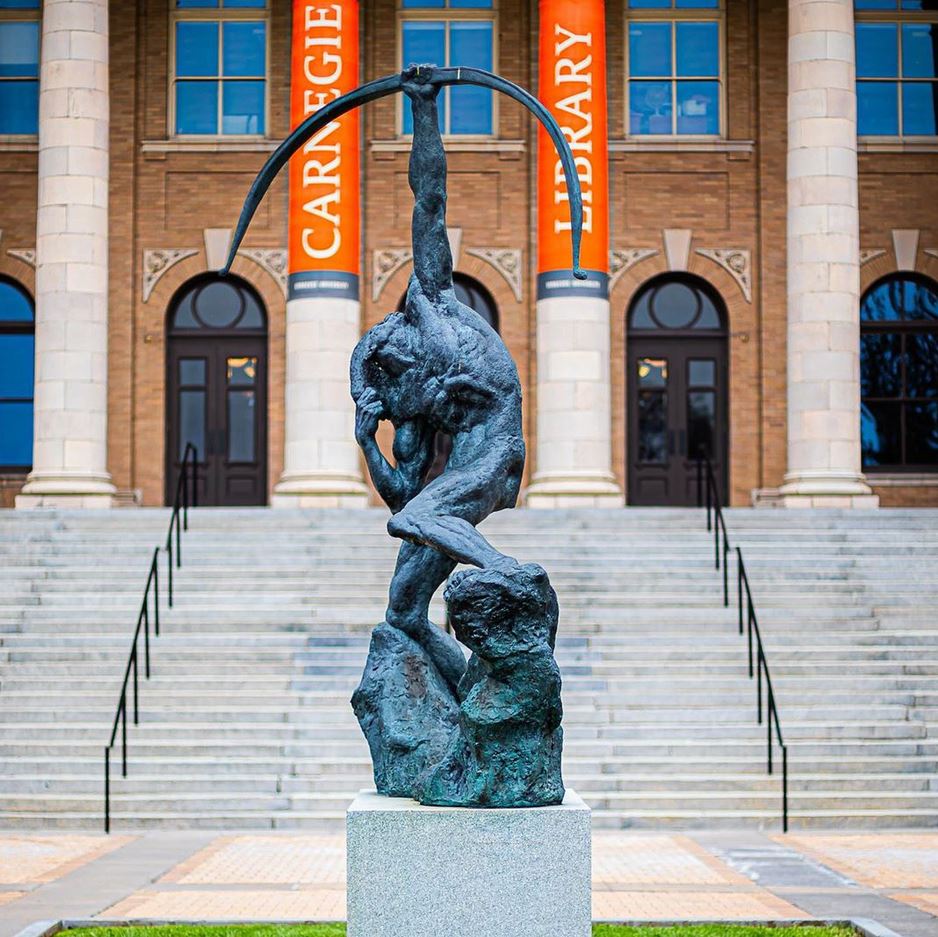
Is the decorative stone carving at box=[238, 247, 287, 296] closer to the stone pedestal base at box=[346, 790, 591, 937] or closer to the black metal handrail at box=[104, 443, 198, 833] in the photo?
the black metal handrail at box=[104, 443, 198, 833]

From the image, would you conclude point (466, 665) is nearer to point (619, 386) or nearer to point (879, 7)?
point (619, 386)

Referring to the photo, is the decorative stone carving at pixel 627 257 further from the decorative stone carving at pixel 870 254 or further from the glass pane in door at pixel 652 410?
the decorative stone carving at pixel 870 254

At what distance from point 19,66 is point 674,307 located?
39.0ft

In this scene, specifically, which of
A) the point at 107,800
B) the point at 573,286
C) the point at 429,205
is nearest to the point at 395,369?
the point at 429,205

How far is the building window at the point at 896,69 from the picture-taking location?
94.3 ft

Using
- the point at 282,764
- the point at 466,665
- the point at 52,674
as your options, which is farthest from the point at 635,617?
the point at 466,665

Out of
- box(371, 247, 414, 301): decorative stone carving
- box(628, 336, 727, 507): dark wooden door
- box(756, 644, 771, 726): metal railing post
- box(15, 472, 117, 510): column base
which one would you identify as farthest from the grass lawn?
box(371, 247, 414, 301): decorative stone carving

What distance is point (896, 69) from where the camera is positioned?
2884 centimetres

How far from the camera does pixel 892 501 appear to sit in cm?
Answer: 2792

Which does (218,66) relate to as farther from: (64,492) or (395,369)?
(395,369)

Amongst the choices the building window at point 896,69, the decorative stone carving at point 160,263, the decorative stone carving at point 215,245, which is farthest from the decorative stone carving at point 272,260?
the building window at point 896,69

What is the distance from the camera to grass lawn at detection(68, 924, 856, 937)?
357 inches

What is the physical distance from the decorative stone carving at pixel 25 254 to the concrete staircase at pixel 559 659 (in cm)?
788

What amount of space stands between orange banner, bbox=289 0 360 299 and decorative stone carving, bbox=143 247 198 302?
4.55 meters
